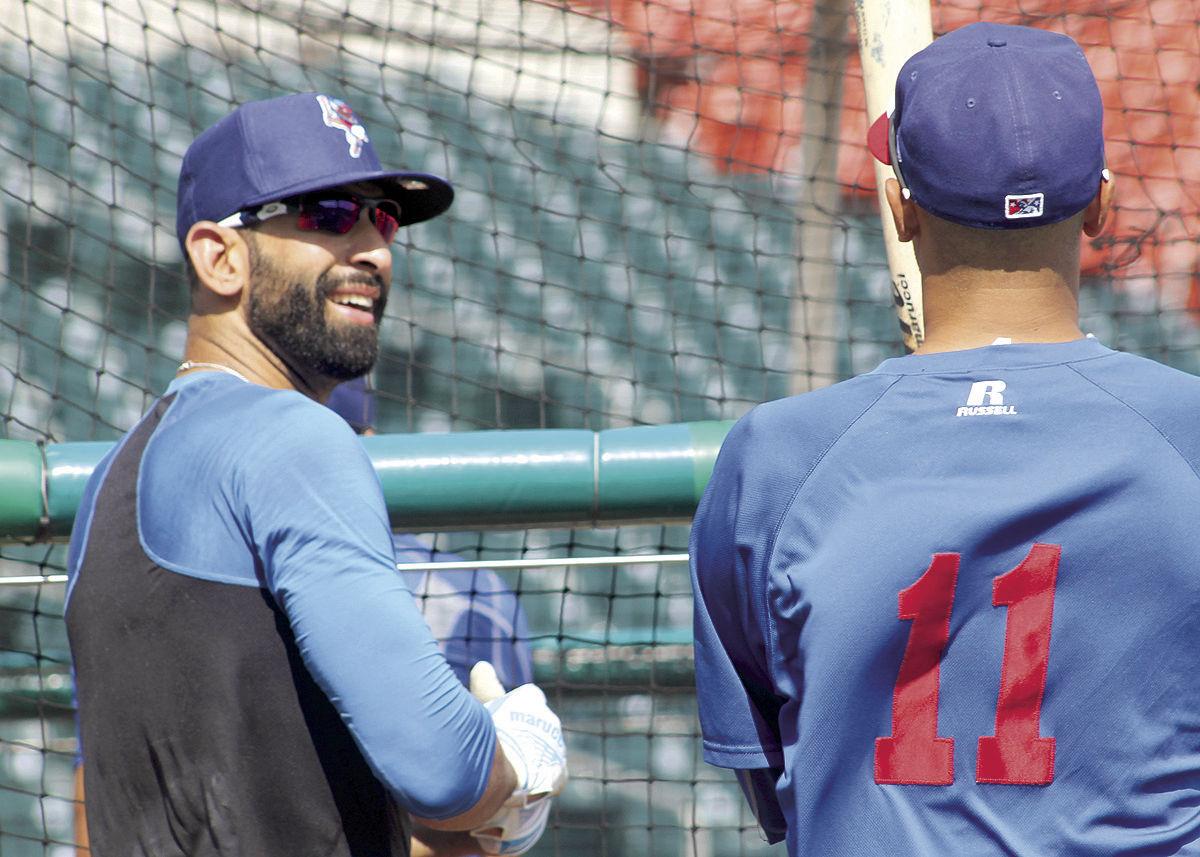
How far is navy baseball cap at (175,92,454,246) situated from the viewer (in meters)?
1.71

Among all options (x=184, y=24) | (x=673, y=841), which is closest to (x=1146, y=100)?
(x=673, y=841)

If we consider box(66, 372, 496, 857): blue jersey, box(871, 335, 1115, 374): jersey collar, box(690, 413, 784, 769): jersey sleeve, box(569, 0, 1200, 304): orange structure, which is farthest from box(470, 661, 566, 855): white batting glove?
box(569, 0, 1200, 304): orange structure

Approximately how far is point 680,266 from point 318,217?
344 centimetres

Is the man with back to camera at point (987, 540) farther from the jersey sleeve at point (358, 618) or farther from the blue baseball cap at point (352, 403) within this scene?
the blue baseball cap at point (352, 403)

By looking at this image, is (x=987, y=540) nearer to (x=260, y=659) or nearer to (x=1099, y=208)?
(x=1099, y=208)

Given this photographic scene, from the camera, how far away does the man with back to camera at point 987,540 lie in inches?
43.9

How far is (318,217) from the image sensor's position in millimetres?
1759

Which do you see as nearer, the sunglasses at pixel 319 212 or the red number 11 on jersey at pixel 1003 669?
the red number 11 on jersey at pixel 1003 669

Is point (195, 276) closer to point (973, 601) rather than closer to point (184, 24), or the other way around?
point (973, 601)

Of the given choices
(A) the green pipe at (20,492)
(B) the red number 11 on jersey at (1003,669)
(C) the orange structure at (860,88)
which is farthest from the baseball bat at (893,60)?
(C) the orange structure at (860,88)

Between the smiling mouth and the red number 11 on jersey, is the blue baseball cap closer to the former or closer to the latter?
the smiling mouth

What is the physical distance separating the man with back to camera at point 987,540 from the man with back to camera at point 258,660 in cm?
37

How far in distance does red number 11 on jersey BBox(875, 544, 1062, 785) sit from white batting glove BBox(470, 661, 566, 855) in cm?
58

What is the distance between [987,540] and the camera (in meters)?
1.12
